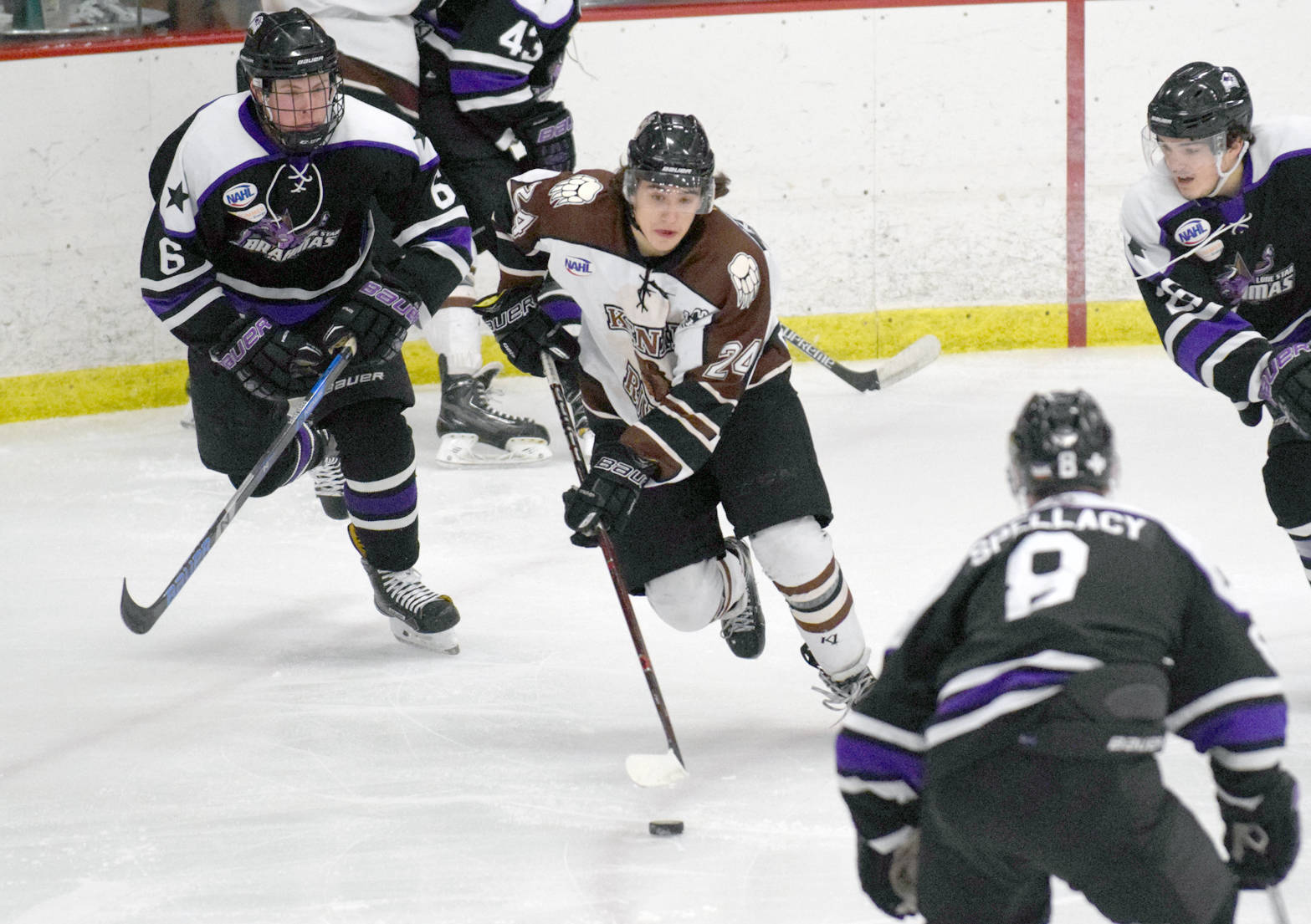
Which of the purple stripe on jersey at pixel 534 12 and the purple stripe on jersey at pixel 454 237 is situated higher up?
the purple stripe on jersey at pixel 534 12

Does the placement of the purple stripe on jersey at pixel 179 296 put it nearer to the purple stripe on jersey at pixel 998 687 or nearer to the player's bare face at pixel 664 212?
the player's bare face at pixel 664 212

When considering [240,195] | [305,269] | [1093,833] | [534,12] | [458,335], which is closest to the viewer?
[1093,833]

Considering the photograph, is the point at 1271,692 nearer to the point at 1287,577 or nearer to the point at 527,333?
the point at 527,333

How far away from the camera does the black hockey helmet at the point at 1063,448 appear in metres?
1.57

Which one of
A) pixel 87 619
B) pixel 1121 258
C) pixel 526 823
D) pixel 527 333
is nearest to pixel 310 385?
pixel 527 333

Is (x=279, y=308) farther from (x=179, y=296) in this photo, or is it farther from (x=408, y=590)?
(x=408, y=590)

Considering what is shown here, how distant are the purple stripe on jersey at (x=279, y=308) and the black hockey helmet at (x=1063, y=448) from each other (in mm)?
1842

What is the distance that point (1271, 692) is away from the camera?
1520 millimetres

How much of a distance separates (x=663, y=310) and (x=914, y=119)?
2.86 m

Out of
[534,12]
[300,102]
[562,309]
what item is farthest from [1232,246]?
[534,12]

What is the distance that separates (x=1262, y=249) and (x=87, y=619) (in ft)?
7.39

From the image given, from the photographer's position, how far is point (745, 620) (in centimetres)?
289

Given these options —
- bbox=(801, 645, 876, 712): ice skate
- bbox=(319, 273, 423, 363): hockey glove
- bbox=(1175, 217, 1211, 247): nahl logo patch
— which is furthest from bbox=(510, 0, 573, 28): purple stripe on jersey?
bbox=(801, 645, 876, 712): ice skate

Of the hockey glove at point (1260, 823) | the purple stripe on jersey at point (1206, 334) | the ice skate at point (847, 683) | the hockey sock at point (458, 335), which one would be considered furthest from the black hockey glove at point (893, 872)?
the hockey sock at point (458, 335)
